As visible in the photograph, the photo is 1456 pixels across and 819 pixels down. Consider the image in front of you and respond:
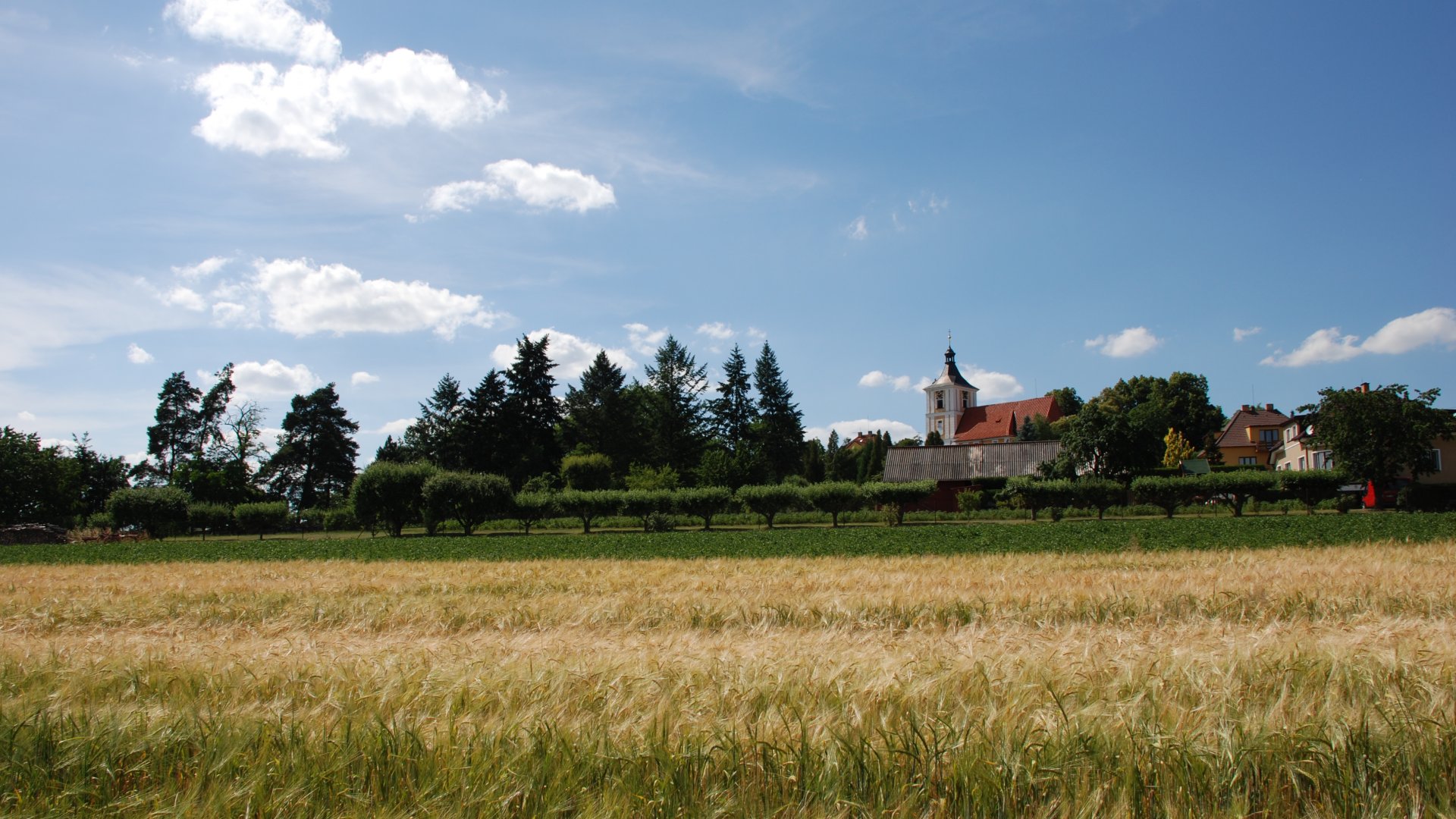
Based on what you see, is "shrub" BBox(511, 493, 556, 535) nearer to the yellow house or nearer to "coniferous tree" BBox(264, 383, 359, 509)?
"coniferous tree" BBox(264, 383, 359, 509)

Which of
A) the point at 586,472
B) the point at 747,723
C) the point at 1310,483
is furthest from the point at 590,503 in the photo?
the point at 747,723

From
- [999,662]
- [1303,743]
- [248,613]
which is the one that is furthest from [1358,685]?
[248,613]

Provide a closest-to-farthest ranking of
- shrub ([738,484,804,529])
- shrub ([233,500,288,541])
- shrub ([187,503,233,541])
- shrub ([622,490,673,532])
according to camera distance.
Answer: shrub ([738,484,804,529]) → shrub ([622,490,673,532]) → shrub ([187,503,233,541]) → shrub ([233,500,288,541])

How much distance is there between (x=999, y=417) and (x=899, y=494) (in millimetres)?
76999

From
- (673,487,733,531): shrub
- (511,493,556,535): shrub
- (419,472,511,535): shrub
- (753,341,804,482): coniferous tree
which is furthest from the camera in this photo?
(753,341,804,482): coniferous tree

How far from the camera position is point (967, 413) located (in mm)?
123938

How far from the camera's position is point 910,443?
11681 centimetres

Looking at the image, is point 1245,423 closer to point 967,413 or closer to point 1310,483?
point 967,413

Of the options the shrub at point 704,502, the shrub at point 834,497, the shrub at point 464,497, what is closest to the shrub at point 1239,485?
the shrub at point 834,497

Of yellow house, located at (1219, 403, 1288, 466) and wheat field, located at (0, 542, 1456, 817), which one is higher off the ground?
yellow house, located at (1219, 403, 1288, 466)

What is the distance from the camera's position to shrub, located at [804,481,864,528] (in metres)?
48.4

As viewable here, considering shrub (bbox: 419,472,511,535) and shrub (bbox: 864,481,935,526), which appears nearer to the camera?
shrub (bbox: 419,472,511,535)

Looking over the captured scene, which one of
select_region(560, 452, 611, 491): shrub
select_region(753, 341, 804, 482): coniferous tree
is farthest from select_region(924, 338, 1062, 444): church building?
select_region(560, 452, 611, 491): shrub

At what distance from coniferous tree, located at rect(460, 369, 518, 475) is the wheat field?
67132 millimetres
